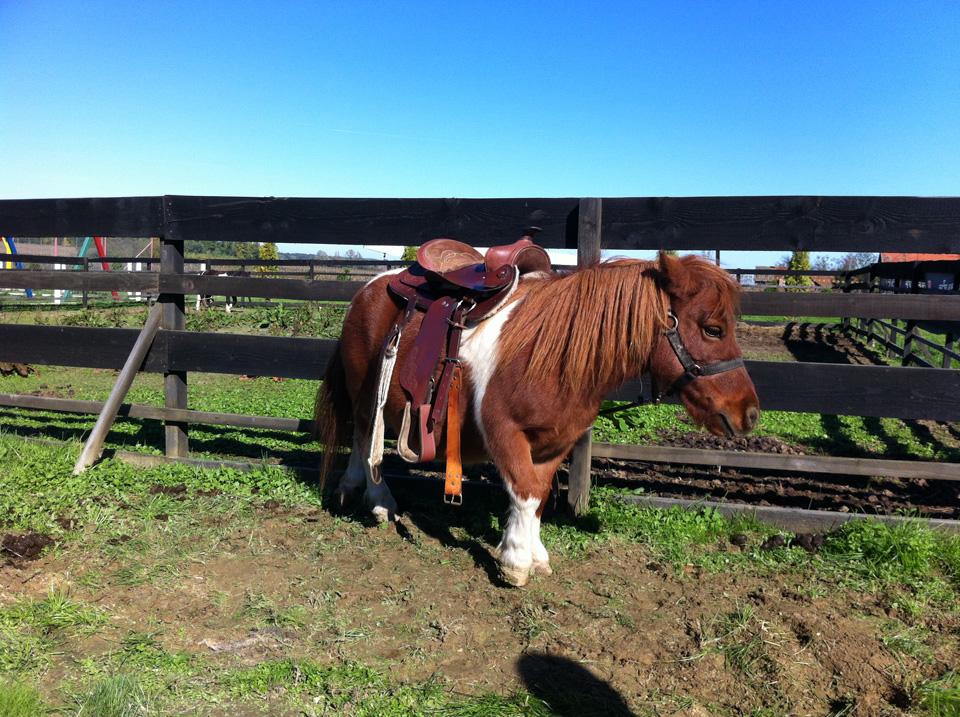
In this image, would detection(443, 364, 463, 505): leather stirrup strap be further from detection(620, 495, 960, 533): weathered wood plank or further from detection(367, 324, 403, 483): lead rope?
detection(620, 495, 960, 533): weathered wood plank

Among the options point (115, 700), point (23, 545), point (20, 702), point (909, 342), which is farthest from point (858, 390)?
point (909, 342)

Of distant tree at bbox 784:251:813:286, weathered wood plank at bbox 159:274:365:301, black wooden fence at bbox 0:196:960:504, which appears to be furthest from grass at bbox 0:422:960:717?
distant tree at bbox 784:251:813:286

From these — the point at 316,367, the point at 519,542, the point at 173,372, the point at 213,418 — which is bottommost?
the point at 519,542

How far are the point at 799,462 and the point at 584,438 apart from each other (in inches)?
55.1

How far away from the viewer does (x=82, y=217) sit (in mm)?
5414

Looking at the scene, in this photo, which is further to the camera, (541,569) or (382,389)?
(382,389)

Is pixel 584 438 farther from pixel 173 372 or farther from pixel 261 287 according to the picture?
pixel 173 372

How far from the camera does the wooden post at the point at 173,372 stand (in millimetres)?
5203

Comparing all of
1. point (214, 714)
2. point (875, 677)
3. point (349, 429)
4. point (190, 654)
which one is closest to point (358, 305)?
point (349, 429)

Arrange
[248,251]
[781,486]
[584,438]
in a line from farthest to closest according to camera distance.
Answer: [248,251] → [781,486] → [584,438]

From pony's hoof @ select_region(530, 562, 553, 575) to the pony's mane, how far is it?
1046 millimetres

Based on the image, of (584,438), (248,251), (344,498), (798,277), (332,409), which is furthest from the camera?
(248,251)

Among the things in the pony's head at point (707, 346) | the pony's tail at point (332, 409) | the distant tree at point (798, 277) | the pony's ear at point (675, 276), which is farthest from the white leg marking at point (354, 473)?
the distant tree at point (798, 277)

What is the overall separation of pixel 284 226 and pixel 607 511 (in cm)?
327
